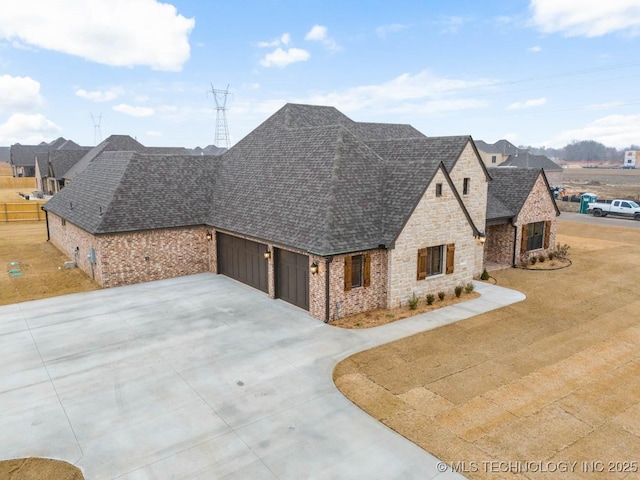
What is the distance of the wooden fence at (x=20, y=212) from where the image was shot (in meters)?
41.8

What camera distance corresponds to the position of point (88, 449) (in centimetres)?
930

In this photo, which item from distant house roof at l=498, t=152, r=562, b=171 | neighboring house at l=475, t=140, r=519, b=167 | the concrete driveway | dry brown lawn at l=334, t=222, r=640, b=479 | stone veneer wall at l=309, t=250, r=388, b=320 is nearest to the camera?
the concrete driveway

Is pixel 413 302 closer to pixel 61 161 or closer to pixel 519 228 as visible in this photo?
pixel 519 228

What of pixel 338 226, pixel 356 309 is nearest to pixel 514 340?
pixel 356 309

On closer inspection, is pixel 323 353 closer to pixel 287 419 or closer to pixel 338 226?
pixel 287 419

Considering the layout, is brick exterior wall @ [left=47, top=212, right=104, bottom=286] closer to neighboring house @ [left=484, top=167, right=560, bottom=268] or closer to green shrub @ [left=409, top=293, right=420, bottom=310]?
green shrub @ [left=409, top=293, right=420, bottom=310]

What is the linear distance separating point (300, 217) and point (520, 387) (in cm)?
991

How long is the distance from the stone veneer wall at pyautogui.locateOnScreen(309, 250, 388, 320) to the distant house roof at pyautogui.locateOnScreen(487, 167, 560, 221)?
9.19 m

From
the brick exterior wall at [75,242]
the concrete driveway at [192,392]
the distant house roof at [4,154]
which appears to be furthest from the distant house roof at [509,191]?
the distant house roof at [4,154]

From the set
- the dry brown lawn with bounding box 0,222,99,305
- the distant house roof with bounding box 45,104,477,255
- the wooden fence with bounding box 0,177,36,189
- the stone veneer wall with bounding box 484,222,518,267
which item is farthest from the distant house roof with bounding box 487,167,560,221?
the wooden fence with bounding box 0,177,36,189

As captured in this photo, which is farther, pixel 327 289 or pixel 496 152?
pixel 496 152

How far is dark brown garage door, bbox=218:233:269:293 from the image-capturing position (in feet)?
65.6

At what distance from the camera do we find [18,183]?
7631 cm

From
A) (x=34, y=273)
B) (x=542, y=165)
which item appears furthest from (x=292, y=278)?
(x=542, y=165)
